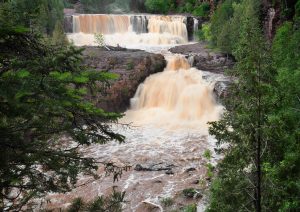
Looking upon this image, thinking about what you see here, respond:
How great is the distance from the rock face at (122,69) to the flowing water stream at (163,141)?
0.59 metres

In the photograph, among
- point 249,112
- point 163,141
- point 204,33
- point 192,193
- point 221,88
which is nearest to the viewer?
point 249,112

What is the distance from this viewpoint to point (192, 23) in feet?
152

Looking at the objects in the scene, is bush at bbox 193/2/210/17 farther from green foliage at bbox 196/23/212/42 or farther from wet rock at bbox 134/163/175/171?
wet rock at bbox 134/163/175/171

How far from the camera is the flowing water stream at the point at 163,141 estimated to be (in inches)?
618

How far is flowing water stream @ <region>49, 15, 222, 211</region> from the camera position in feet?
51.5

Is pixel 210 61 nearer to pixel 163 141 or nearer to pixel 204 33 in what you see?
pixel 204 33

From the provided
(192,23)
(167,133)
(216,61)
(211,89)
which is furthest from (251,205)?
(192,23)

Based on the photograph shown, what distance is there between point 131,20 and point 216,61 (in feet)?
62.1

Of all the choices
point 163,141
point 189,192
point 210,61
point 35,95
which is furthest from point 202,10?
point 35,95

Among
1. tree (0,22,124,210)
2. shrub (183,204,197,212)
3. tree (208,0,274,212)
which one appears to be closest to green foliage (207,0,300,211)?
tree (208,0,274,212)

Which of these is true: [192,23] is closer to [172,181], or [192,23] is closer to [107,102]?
[107,102]

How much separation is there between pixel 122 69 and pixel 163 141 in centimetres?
944

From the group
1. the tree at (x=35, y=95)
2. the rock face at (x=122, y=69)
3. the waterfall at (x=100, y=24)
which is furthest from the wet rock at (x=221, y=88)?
the waterfall at (x=100, y=24)

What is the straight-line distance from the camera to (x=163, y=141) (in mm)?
21734
